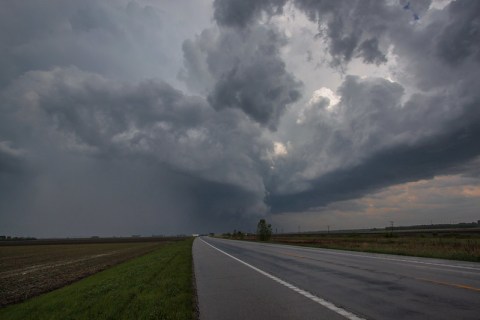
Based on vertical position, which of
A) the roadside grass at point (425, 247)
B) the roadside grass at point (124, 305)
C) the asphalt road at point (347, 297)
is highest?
the roadside grass at point (425, 247)

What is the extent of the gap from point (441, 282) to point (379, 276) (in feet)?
8.59

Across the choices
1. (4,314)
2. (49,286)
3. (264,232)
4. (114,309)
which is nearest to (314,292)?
(114,309)

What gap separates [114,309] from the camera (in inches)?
436

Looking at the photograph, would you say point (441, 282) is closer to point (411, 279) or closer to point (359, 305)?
point (411, 279)

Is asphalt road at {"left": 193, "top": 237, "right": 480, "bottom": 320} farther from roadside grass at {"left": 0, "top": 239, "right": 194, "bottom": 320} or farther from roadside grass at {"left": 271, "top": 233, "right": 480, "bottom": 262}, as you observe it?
roadside grass at {"left": 271, "top": 233, "right": 480, "bottom": 262}

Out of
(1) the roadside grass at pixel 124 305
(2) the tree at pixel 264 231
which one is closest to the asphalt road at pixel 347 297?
(1) the roadside grass at pixel 124 305

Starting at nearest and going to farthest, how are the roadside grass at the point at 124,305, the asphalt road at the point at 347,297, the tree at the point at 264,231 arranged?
the asphalt road at the point at 347,297, the roadside grass at the point at 124,305, the tree at the point at 264,231

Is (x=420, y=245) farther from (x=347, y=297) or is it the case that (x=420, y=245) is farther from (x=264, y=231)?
(x=264, y=231)

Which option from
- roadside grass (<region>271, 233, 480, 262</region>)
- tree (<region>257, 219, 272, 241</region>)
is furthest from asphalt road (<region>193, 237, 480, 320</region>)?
tree (<region>257, 219, 272, 241</region>)

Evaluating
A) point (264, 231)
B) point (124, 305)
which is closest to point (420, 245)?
point (124, 305)

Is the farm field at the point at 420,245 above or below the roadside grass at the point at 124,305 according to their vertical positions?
above

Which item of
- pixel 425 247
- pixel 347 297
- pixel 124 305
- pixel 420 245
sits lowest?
pixel 124 305

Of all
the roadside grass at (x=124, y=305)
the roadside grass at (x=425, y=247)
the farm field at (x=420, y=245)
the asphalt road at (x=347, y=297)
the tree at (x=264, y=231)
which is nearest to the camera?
the asphalt road at (x=347, y=297)

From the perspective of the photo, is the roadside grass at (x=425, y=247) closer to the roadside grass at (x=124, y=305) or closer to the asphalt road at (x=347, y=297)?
the asphalt road at (x=347, y=297)
